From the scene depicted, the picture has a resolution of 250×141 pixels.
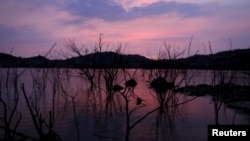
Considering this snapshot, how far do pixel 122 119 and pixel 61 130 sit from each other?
2.44 meters

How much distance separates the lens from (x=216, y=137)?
4789 millimetres

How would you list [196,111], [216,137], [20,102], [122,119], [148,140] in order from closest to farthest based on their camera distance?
1. [216,137]
2. [148,140]
3. [122,119]
4. [196,111]
5. [20,102]

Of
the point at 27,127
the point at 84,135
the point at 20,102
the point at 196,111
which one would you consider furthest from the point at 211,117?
the point at 20,102

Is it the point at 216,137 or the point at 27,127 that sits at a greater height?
the point at 216,137

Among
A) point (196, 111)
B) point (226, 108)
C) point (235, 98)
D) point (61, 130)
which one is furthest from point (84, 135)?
point (235, 98)

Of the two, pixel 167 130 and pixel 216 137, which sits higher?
pixel 216 137

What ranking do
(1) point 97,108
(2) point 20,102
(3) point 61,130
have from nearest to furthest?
1. (3) point 61,130
2. (1) point 97,108
3. (2) point 20,102

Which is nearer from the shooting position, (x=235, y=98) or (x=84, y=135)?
(x=84, y=135)

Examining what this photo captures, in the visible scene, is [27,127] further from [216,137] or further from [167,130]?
[216,137]

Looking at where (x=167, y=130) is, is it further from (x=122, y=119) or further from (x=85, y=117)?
(x=85, y=117)

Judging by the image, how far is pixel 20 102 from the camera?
49.2 feet

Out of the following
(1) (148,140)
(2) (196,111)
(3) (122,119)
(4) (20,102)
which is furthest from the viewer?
(4) (20,102)

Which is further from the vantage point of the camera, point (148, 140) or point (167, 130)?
point (167, 130)

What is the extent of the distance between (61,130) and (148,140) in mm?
2542
